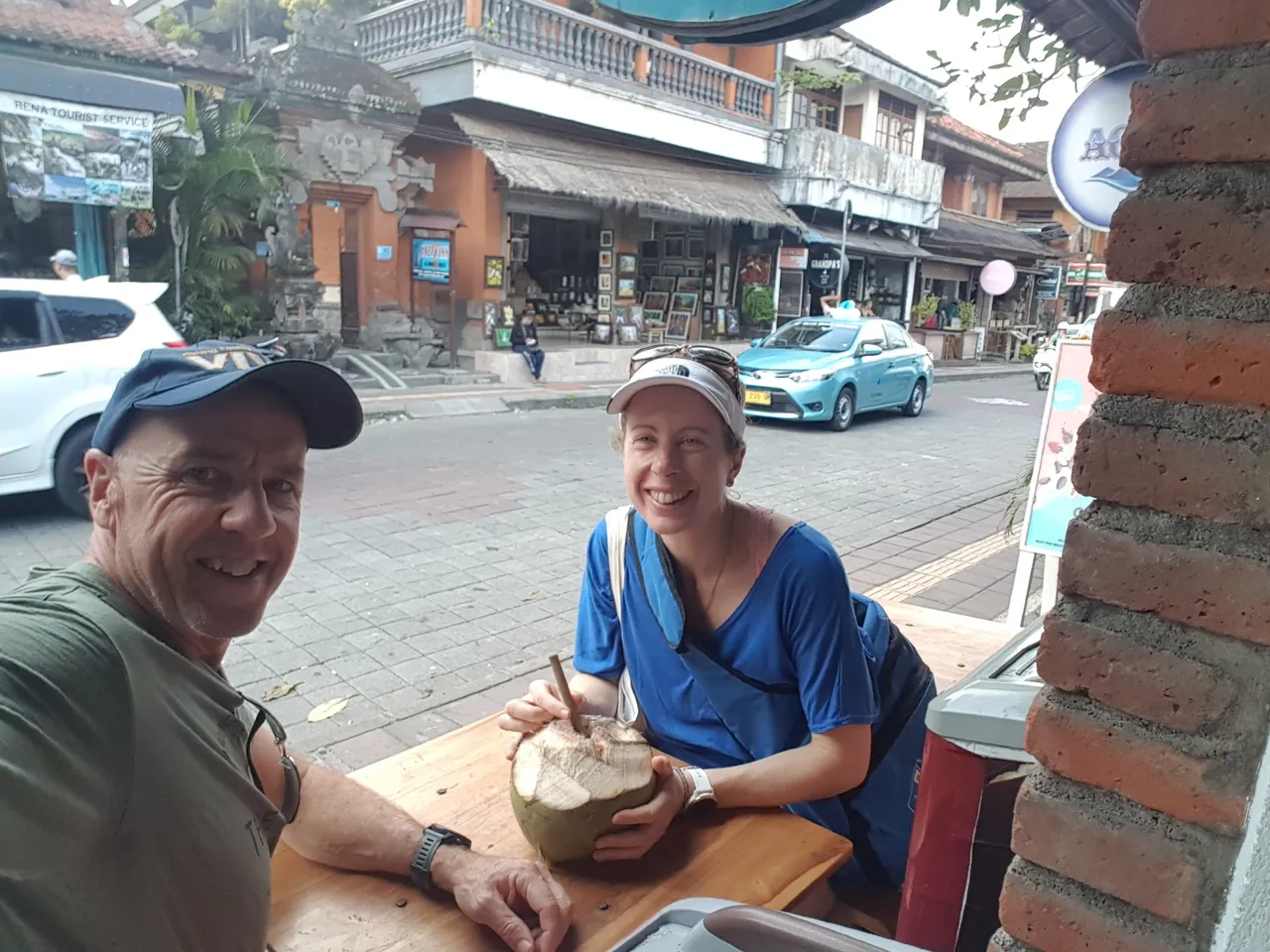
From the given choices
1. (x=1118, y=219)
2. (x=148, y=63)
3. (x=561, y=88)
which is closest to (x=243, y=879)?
(x=1118, y=219)

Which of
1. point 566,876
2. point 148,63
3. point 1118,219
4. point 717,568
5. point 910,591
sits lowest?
point 910,591

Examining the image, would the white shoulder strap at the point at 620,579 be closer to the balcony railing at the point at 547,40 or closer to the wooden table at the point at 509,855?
the wooden table at the point at 509,855

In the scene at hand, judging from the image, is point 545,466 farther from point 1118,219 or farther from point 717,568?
point 1118,219

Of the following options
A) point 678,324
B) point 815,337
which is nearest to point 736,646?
point 815,337

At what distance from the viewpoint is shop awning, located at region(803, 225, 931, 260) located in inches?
796

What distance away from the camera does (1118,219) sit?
111 cm

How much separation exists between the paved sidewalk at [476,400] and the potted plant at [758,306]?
5493mm

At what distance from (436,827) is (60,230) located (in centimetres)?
1260

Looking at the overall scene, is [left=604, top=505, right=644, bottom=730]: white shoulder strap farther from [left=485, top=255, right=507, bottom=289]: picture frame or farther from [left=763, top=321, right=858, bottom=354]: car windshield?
[left=485, top=255, right=507, bottom=289]: picture frame

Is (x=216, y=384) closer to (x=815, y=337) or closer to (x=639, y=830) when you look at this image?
(x=639, y=830)

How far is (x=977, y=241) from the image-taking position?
26.0 meters

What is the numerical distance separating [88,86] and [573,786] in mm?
11934

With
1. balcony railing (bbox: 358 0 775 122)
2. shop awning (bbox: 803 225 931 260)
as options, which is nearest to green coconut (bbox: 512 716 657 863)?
balcony railing (bbox: 358 0 775 122)

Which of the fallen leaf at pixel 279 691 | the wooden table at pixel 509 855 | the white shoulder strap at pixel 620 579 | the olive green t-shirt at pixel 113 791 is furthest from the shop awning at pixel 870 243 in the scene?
the olive green t-shirt at pixel 113 791
